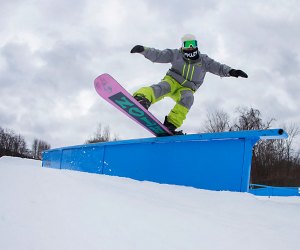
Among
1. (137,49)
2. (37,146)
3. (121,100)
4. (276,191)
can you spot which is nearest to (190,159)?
(121,100)

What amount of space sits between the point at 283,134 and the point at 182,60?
1.97m

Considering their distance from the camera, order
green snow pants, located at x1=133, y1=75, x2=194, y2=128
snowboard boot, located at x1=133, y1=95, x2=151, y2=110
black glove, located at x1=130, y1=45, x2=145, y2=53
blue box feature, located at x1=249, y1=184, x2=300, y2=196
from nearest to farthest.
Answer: snowboard boot, located at x1=133, y1=95, x2=151, y2=110 → black glove, located at x1=130, y1=45, x2=145, y2=53 → green snow pants, located at x1=133, y1=75, x2=194, y2=128 → blue box feature, located at x1=249, y1=184, x2=300, y2=196

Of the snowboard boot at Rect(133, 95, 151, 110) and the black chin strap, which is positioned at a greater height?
the black chin strap

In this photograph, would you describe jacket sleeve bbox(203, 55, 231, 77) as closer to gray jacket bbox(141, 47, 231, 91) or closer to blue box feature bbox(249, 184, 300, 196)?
gray jacket bbox(141, 47, 231, 91)

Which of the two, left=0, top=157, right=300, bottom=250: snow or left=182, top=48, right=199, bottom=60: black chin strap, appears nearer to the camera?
left=0, top=157, right=300, bottom=250: snow

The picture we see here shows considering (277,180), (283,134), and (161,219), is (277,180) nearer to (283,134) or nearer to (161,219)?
(283,134)

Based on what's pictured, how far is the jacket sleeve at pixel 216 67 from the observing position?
4334 mm

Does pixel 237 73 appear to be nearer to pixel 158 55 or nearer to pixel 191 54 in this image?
pixel 191 54

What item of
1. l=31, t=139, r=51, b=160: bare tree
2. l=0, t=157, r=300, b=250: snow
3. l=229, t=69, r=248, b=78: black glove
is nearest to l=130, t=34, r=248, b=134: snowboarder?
l=229, t=69, r=248, b=78: black glove

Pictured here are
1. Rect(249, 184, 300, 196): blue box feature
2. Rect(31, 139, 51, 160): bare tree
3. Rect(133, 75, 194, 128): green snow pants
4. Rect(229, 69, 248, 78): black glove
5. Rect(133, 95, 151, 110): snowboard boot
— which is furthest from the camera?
Rect(31, 139, 51, 160): bare tree

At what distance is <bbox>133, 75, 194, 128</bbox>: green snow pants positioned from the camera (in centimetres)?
421

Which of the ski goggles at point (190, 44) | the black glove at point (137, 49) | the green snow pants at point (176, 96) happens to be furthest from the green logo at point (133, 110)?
the ski goggles at point (190, 44)

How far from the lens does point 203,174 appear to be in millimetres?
3676

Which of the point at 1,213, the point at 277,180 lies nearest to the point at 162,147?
the point at 1,213
